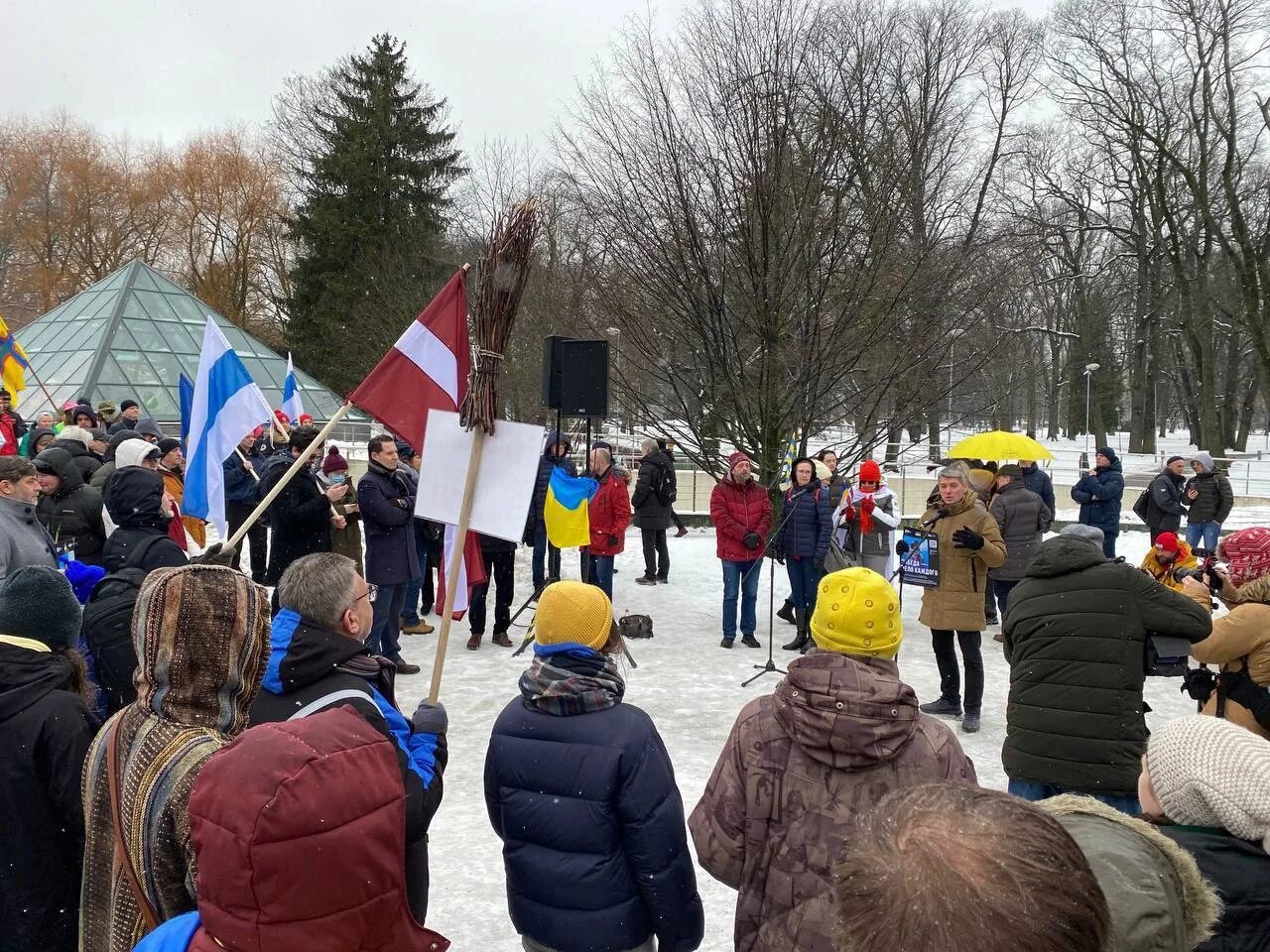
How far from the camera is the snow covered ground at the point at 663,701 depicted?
4035mm

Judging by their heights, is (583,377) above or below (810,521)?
above

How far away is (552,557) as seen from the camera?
10133 mm

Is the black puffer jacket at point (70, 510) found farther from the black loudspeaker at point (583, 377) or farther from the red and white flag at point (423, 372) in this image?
the black loudspeaker at point (583, 377)

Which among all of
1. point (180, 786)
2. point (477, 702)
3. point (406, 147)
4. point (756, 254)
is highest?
point (406, 147)

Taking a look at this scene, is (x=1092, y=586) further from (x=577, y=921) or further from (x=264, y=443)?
(x=264, y=443)

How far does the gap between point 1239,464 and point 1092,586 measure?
28.0 m

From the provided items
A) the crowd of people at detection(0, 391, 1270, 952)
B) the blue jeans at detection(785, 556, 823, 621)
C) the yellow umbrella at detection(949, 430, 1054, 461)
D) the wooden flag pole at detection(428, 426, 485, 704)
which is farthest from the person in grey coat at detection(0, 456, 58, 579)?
the yellow umbrella at detection(949, 430, 1054, 461)

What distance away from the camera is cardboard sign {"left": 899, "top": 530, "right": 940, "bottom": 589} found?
6297mm

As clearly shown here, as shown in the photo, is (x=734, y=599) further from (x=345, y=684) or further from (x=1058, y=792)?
(x=345, y=684)

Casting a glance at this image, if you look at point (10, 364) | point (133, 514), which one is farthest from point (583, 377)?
point (10, 364)

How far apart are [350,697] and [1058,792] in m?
2.84

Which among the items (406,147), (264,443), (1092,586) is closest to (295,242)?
(406,147)

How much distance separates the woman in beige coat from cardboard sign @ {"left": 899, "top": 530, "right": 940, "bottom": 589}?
4 centimetres

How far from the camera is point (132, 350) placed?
2167 cm
